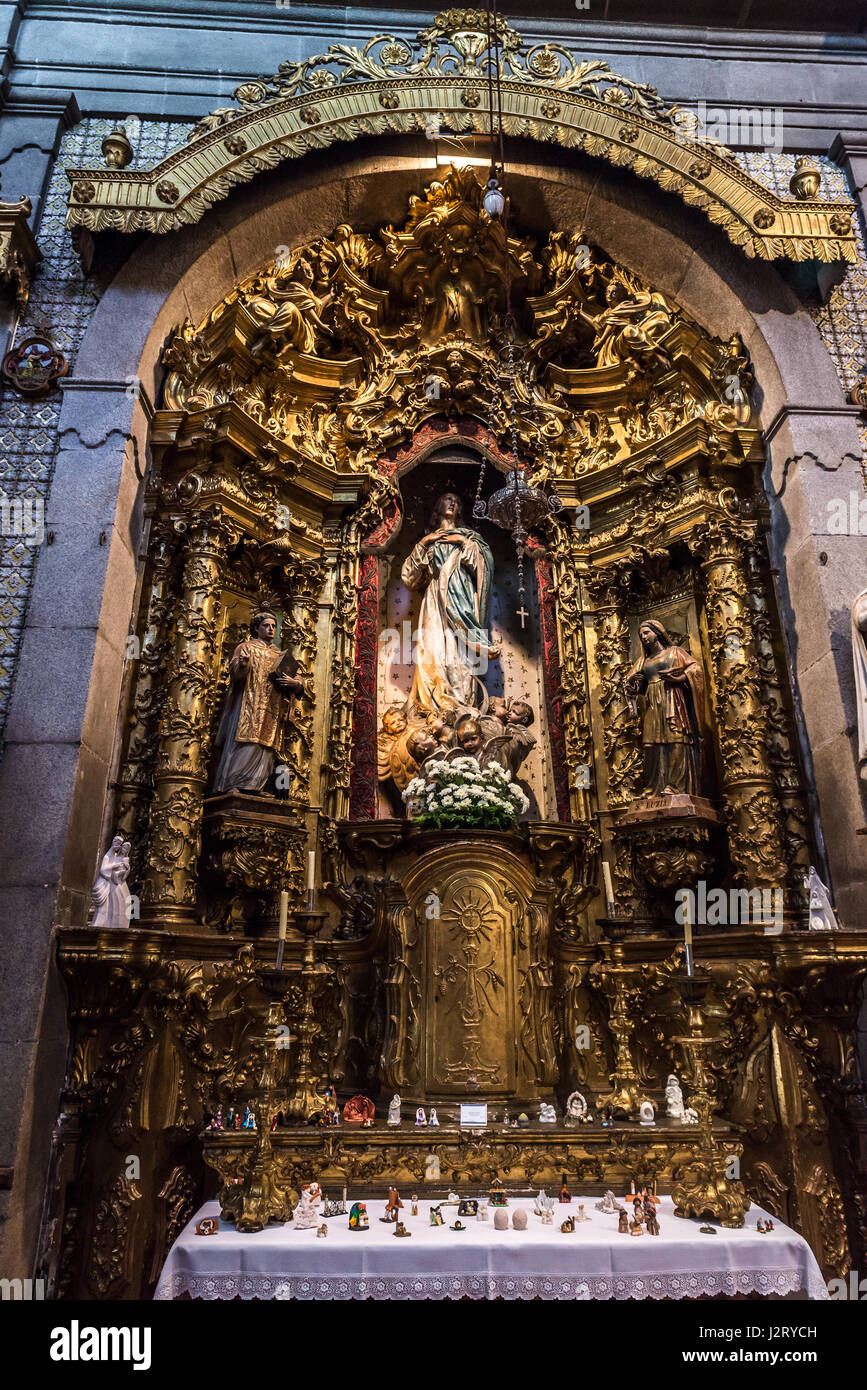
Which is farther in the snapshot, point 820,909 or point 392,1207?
point 820,909

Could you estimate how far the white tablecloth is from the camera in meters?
4.18

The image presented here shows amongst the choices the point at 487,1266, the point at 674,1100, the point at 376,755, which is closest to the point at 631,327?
the point at 376,755

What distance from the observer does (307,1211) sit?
459 cm

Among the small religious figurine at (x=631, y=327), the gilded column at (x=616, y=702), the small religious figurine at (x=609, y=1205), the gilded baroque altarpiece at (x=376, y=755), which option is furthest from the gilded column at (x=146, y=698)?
the small religious figurine at (x=631, y=327)

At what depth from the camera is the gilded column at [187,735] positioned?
653 centimetres

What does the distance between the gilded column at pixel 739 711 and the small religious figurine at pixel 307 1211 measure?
13.3 feet

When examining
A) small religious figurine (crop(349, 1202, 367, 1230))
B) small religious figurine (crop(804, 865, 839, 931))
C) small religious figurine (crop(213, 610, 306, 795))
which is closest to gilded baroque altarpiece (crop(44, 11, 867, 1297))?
small religious figurine (crop(213, 610, 306, 795))

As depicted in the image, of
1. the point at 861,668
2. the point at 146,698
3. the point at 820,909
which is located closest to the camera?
the point at 820,909

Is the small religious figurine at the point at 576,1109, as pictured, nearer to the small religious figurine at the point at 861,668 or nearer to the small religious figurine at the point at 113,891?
the small religious figurine at the point at 861,668

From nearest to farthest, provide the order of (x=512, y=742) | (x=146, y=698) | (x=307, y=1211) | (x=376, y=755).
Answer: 1. (x=307, y=1211)
2. (x=146, y=698)
3. (x=512, y=742)
4. (x=376, y=755)

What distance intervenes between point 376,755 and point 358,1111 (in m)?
3.27

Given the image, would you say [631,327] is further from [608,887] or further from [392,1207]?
[392,1207]

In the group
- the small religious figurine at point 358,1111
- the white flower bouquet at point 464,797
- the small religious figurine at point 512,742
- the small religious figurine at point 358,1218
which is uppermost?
the small religious figurine at point 512,742

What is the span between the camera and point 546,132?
874cm
